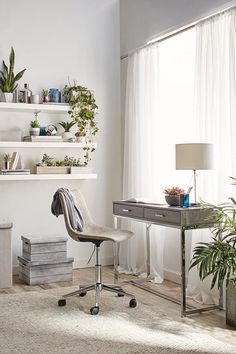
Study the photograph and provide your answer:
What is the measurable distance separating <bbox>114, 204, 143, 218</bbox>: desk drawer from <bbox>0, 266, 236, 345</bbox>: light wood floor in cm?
70

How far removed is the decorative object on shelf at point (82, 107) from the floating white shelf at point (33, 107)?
96mm

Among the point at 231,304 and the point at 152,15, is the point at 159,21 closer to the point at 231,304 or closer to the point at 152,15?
the point at 152,15

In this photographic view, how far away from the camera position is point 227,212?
402 cm

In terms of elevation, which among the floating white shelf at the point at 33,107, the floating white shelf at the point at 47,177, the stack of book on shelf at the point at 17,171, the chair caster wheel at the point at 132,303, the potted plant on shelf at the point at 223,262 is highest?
the floating white shelf at the point at 33,107

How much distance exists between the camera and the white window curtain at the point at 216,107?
408 cm

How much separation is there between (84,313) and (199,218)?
3.71ft

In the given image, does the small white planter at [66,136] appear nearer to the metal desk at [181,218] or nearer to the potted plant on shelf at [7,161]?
the potted plant on shelf at [7,161]

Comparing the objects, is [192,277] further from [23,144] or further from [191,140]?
[23,144]

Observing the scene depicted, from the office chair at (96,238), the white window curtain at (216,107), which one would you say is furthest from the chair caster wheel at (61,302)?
the white window curtain at (216,107)

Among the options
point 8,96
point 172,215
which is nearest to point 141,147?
point 8,96

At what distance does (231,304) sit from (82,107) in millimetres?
2819

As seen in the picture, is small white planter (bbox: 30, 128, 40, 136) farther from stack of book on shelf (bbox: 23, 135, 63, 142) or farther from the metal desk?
the metal desk

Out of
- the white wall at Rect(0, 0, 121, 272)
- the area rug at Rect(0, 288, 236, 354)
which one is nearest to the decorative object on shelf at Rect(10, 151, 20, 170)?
the white wall at Rect(0, 0, 121, 272)

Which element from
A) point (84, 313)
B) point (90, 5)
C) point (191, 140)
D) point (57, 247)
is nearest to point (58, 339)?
point (84, 313)
